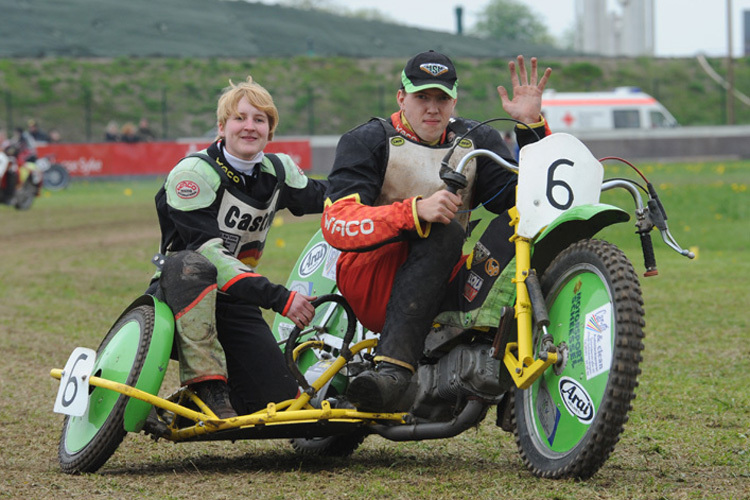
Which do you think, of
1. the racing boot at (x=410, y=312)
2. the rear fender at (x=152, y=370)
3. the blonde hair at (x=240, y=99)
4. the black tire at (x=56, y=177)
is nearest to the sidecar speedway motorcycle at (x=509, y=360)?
the rear fender at (x=152, y=370)

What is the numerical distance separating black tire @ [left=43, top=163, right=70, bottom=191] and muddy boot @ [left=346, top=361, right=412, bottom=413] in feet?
93.4

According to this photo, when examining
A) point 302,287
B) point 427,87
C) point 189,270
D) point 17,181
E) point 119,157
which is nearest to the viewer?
point 427,87

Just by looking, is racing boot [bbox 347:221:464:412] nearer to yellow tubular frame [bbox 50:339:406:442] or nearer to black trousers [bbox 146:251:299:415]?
yellow tubular frame [bbox 50:339:406:442]

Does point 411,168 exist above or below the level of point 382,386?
above

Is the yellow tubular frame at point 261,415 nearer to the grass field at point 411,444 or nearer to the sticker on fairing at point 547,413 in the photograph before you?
the grass field at point 411,444

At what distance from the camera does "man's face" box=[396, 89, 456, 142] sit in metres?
4.84

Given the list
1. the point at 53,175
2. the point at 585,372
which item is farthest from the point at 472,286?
the point at 53,175

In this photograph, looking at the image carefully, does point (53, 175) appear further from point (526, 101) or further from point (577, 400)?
point (577, 400)

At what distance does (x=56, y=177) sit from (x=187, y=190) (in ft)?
92.3

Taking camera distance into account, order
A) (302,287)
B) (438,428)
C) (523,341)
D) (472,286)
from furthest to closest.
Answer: (302,287)
(438,428)
(472,286)
(523,341)

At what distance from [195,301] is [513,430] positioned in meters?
1.41

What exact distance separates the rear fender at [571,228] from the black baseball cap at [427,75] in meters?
0.77

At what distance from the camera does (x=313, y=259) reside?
19.0ft

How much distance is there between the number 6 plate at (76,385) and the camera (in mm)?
5016
